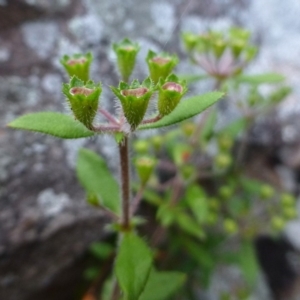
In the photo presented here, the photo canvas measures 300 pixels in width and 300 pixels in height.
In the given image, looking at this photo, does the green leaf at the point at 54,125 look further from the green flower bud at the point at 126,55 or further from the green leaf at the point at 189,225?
the green leaf at the point at 189,225

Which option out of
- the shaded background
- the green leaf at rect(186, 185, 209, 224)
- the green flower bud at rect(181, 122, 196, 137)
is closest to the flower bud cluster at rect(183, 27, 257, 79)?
the shaded background

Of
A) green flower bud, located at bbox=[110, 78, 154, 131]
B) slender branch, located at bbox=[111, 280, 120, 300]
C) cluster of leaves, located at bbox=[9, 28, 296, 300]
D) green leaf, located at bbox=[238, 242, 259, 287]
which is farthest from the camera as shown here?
green leaf, located at bbox=[238, 242, 259, 287]

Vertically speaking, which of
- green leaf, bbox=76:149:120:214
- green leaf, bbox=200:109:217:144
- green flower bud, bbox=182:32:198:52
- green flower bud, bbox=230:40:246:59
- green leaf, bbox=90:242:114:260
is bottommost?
green leaf, bbox=90:242:114:260

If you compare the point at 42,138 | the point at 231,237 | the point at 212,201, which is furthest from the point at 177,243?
the point at 42,138

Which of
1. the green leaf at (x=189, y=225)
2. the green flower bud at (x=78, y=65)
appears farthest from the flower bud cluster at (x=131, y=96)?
the green leaf at (x=189, y=225)

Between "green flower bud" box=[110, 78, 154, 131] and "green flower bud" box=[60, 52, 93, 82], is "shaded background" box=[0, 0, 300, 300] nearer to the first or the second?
"green flower bud" box=[60, 52, 93, 82]

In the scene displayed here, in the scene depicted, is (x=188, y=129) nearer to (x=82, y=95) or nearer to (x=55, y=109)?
(x=55, y=109)
